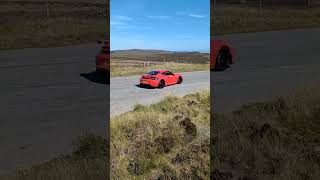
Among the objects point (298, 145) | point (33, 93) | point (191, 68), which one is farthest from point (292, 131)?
point (33, 93)

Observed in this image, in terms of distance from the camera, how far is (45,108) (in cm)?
938

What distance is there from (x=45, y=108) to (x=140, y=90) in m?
5.62

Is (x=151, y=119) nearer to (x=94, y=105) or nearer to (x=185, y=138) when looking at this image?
(x=185, y=138)

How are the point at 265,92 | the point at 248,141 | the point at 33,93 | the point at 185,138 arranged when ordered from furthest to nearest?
the point at 33,93 < the point at 265,92 < the point at 248,141 < the point at 185,138

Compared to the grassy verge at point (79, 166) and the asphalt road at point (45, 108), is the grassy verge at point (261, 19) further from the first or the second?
the grassy verge at point (79, 166)

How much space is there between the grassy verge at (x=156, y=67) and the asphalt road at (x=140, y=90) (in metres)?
0.05

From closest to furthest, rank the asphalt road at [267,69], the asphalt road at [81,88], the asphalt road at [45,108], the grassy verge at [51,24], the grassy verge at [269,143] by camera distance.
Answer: the grassy verge at [269,143], the asphalt road at [81,88], the asphalt road at [45,108], the asphalt road at [267,69], the grassy verge at [51,24]

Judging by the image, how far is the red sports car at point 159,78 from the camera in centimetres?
418

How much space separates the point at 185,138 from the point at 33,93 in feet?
23.3

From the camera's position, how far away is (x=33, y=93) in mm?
11031

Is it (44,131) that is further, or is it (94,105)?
(94,105)

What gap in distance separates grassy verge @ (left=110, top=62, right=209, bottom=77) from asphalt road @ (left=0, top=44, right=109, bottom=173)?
66.9 inches

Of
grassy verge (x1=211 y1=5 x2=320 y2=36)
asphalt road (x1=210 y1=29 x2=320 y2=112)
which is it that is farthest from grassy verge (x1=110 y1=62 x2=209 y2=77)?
grassy verge (x1=211 y1=5 x2=320 y2=36)

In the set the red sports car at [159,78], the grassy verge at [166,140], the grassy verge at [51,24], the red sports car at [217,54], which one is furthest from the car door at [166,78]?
the grassy verge at [51,24]
